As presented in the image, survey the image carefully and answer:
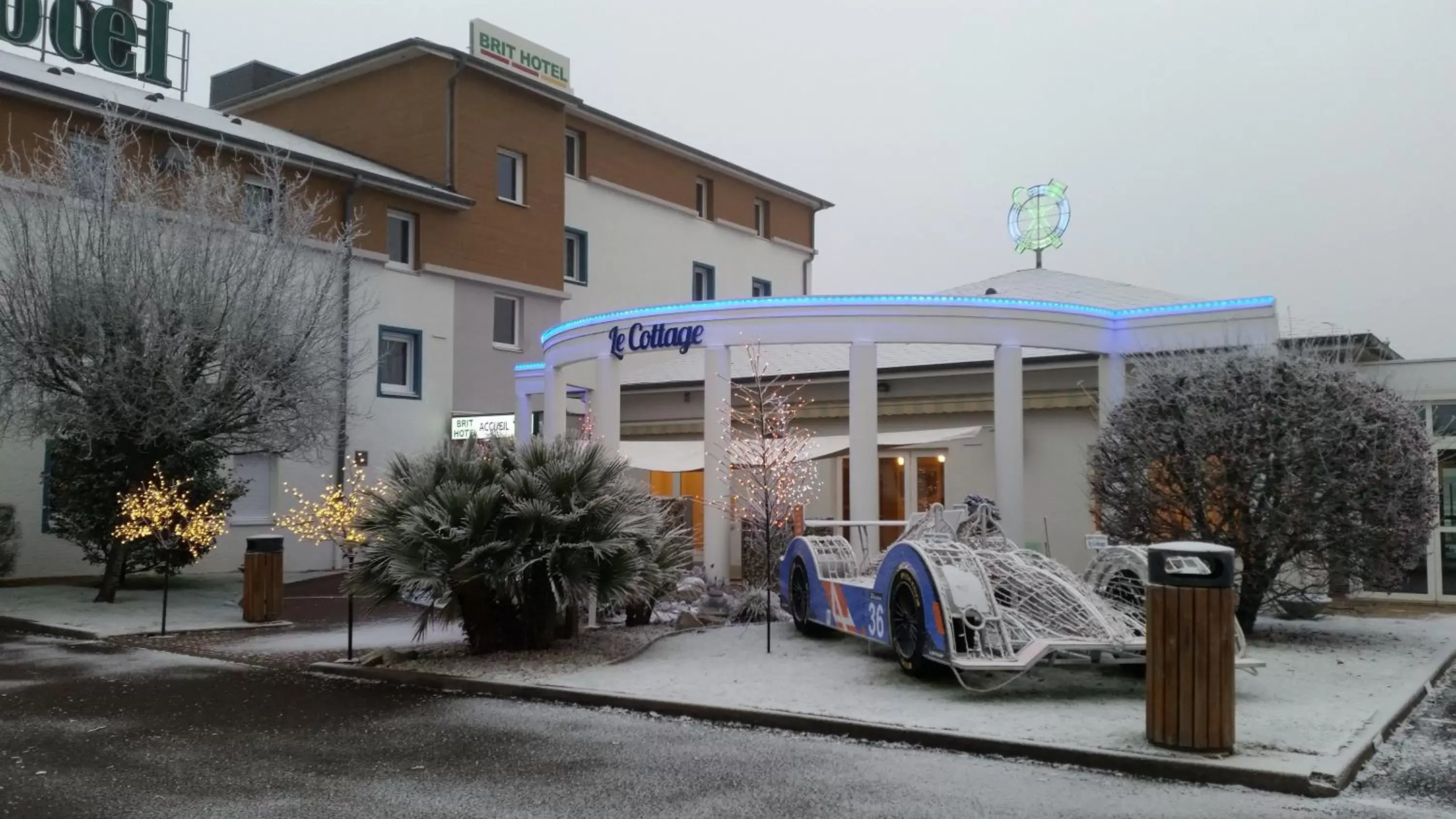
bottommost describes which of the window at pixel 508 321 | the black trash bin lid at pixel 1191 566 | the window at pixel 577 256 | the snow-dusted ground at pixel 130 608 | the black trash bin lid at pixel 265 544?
the snow-dusted ground at pixel 130 608

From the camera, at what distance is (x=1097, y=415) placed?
1781 centimetres

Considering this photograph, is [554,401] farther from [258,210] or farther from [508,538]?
[508,538]

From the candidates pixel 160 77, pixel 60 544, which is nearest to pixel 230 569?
pixel 60 544

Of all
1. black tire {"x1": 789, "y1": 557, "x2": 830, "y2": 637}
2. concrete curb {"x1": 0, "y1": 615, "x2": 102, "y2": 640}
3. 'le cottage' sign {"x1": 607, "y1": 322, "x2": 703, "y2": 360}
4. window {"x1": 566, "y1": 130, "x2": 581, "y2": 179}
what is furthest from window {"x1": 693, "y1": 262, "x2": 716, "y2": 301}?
black tire {"x1": 789, "y1": 557, "x2": 830, "y2": 637}

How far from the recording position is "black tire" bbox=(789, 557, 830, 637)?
488 inches

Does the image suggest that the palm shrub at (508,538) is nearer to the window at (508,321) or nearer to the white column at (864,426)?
the white column at (864,426)

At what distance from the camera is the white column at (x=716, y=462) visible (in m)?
16.5

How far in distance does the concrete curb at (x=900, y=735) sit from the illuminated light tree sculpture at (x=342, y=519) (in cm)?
141

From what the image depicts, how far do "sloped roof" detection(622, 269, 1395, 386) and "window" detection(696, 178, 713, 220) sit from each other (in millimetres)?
11122

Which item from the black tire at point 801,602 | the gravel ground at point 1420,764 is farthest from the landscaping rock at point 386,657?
the gravel ground at point 1420,764

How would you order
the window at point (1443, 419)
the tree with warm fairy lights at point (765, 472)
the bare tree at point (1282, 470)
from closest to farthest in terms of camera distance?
the bare tree at point (1282, 470) → the tree with warm fairy lights at point (765, 472) → the window at point (1443, 419)

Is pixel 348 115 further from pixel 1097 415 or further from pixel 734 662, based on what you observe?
pixel 734 662

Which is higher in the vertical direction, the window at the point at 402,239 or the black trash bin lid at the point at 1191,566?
the window at the point at 402,239

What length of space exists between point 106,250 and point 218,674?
26.1 ft
